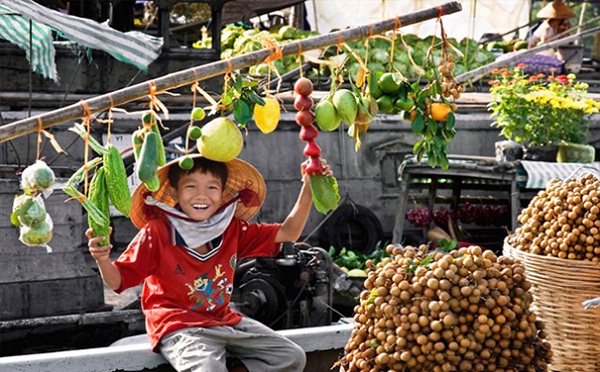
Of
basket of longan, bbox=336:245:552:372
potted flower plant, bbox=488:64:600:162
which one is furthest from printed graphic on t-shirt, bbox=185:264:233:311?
potted flower plant, bbox=488:64:600:162

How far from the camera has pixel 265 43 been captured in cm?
391

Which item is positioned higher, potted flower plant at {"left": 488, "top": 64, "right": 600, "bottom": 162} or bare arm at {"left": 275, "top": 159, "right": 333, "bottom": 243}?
potted flower plant at {"left": 488, "top": 64, "right": 600, "bottom": 162}

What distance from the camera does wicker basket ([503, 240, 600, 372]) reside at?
13.9 feet

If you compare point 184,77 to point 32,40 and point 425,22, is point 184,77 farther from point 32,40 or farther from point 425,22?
point 425,22

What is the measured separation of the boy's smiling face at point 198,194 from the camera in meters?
4.57

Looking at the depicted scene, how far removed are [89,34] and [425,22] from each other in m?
7.49

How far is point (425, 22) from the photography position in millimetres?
14312

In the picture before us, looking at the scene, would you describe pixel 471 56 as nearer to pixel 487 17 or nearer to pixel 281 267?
pixel 487 17

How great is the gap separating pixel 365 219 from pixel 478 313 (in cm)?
636

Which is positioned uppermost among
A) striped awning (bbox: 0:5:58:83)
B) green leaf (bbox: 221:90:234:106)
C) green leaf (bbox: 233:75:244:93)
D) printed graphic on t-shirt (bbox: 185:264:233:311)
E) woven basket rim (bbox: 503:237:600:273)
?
striped awning (bbox: 0:5:58:83)

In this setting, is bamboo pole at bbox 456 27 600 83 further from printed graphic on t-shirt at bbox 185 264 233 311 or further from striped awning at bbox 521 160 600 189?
printed graphic on t-shirt at bbox 185 264 233 311

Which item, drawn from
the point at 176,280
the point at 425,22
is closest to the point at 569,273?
the point at 176,280

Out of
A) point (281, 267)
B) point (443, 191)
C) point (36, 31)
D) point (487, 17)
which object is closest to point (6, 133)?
point (281, 267)

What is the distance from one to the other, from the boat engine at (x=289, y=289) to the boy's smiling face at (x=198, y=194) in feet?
7.25
